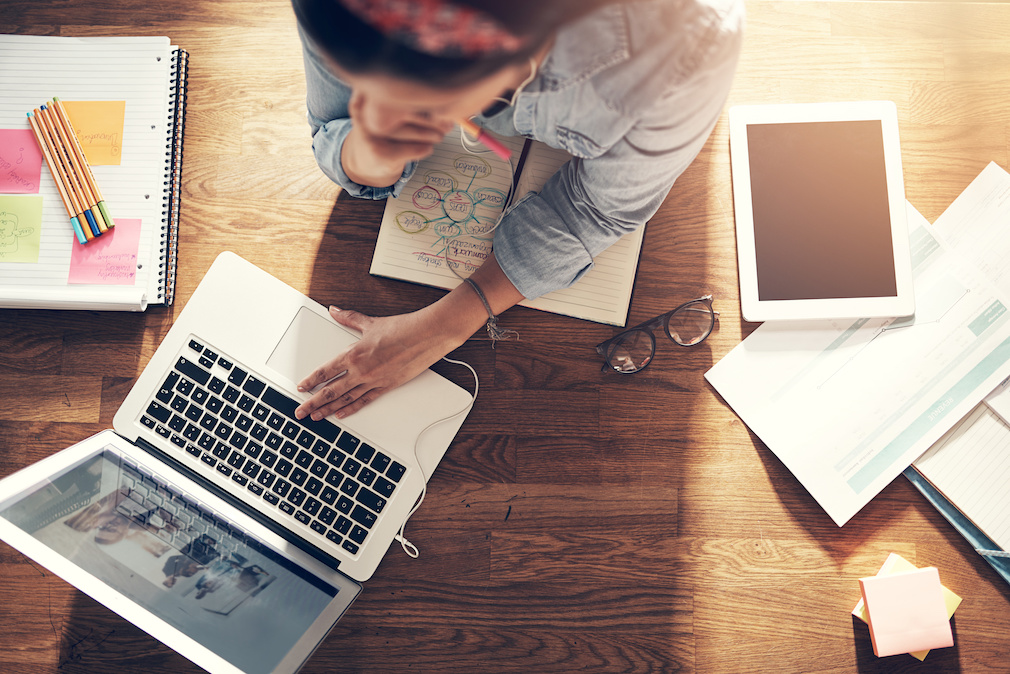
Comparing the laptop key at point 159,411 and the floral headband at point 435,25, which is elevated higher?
the floral headband at point 435,25

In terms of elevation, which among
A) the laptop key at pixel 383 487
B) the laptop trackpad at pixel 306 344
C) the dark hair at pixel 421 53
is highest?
the dark hair at pixel 421 53

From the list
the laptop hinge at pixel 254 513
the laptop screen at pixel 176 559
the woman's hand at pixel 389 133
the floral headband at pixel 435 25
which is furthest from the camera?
the laptop hinge at pixel 254 513

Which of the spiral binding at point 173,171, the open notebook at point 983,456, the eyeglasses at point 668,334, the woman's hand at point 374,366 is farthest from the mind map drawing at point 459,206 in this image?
the open notebook at point 983,456

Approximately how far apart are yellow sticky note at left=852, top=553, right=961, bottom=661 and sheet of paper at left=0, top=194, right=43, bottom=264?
1.35 meters

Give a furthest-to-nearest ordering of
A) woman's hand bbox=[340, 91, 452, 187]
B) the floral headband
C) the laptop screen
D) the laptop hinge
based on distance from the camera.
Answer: the laptop hinge → the laptop screen → woman's hand bbox=[340, 91, 452, 187] → the floral headband

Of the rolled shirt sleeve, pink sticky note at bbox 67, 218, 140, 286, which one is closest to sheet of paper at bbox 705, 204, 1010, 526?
the rolled shirt sleeve

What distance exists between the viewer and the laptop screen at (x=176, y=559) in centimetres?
71

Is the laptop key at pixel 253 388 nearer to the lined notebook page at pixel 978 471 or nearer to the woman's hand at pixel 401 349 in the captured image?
the woman's hand at pixel 401 349

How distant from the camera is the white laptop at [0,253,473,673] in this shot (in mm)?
734

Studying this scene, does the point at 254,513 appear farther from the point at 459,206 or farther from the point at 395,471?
the point at 459,206

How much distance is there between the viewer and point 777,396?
0.89 meters

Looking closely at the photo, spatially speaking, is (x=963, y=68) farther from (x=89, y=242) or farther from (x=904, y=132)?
(x=89, y=242)

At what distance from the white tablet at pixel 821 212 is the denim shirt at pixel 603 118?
0.26 meters

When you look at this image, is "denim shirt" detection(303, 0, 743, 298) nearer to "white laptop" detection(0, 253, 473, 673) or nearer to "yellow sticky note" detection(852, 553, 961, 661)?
"white laptop" detection(0, 253, 473, 673)
